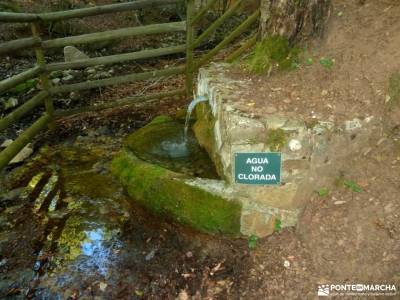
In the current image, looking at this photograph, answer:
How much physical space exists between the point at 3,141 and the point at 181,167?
2.44 meters

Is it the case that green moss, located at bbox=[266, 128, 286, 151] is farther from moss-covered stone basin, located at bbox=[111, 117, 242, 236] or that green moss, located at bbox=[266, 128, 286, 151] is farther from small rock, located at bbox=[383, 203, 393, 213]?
small rock, located at bbox=[383, 203, 393, 213]

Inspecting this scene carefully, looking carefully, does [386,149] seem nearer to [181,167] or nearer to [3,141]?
[181,167]

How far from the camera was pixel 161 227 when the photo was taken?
124 inches

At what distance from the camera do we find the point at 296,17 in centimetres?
303

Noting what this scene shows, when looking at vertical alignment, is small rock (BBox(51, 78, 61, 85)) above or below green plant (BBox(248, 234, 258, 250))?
above

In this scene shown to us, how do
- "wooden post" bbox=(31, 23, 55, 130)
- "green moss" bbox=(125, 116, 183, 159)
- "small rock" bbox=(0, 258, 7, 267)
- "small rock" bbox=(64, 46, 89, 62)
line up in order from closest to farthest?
"small rock" bbox=(0, 258, 7, 267) → "green moss" bbox=(125, 116, 183, 159) → "wooden post" bbox=(31, 23, 55, 130) → "small rock" bbox=(64, 46, 89, 62)

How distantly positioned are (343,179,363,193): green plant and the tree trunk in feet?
3.97

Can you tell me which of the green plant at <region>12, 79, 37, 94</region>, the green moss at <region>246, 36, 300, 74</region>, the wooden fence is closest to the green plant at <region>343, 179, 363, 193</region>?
the green moss at <region>246, 36, 300, 74</region>

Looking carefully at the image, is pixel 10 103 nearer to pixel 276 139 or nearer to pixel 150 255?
pixel 150 255

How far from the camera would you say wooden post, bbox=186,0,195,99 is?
4530 millimetres

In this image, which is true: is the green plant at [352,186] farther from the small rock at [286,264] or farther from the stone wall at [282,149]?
the small rock at [286,264]

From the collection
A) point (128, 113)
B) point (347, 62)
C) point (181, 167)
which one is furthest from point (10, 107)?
point (347, 62)

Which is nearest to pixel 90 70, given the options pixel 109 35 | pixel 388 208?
pixel 109 35

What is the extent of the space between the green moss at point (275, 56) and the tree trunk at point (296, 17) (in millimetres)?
60
